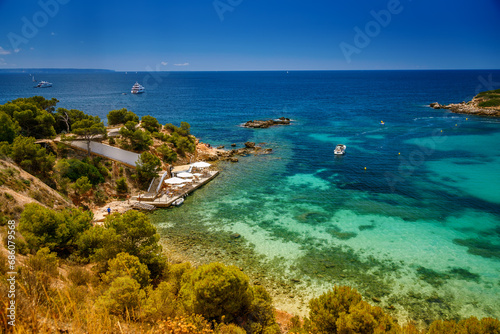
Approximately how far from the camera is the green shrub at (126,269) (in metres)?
14.5

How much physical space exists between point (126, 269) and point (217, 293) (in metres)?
5.40

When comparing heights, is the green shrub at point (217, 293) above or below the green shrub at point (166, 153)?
below

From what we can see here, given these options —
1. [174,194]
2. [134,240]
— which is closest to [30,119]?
[174,194]

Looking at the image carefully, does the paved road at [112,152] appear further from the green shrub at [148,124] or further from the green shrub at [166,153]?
the green shrub at [148,124]

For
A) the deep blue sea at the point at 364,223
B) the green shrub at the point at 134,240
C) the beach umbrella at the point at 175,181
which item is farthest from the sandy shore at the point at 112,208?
the green shrub at the point at 134,240

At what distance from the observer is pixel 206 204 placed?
31.1 metres

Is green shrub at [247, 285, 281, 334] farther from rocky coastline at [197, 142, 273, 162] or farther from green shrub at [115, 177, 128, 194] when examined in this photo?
Answer: rocky coastline at [197, 142, 273, 162]

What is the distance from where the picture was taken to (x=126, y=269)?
14.9 meters

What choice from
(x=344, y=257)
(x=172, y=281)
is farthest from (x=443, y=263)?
(x=172, y=281)

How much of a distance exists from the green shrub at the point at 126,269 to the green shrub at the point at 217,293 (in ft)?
8.96

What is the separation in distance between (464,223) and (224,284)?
85.3 ft

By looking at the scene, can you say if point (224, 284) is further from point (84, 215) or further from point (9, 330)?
point (84, 215)

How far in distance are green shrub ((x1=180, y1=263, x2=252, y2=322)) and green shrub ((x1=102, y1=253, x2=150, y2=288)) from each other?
8.96 ft

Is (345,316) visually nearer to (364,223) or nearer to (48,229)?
(364,223)
